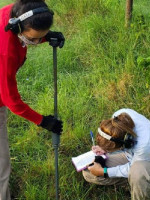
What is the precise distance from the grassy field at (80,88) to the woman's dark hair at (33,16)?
48.4 inches

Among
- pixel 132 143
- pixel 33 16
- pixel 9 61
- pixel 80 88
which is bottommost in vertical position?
pixel 132 143

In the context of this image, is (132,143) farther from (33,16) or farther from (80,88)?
(80,88)

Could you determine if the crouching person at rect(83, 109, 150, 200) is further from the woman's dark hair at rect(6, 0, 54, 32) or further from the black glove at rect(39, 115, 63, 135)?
the woman's dark hair at rect(6, 0, 54, 32)

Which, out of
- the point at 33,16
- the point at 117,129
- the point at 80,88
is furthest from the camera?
the point at 80,88

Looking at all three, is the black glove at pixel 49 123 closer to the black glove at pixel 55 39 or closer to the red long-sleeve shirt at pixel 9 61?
the red long-sleeve shirt at pixel 9 61

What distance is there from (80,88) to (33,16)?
1.94 m

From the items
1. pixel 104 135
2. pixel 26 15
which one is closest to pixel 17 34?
pixel 26 15

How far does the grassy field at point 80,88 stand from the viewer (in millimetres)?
2785

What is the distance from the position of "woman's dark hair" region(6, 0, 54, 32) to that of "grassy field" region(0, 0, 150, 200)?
123 cm

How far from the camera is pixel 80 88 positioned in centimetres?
370

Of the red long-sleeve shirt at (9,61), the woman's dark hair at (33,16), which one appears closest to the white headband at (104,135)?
the red long-sleeve shirt at (9,61)

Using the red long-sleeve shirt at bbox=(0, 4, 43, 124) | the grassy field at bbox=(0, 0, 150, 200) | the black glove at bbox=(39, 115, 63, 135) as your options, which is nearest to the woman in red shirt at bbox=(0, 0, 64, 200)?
the red long-sleeve shirt at bbox=(0, 4, 43, 124)

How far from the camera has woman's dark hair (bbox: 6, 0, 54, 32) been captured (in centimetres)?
182

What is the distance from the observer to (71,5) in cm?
532
